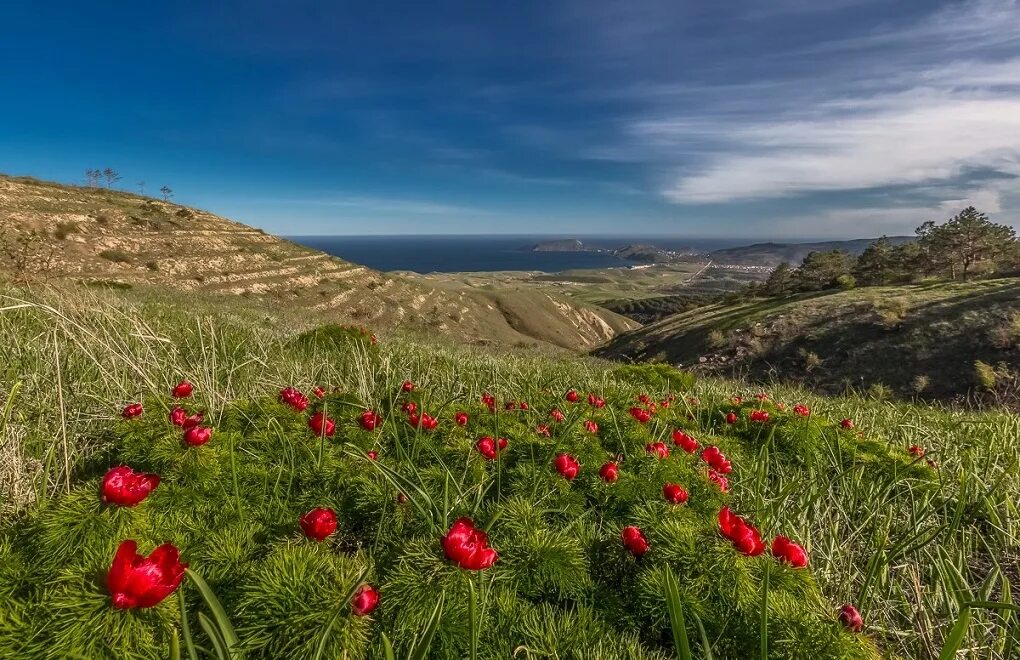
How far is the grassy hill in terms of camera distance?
17219 millimetres

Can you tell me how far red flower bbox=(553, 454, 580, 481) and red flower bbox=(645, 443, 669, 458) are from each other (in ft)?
2.15

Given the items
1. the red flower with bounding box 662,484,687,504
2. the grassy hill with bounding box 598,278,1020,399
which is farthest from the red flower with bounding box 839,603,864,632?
the grassy hill with bounding box 598,278,1020,399

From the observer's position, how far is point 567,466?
119 inches

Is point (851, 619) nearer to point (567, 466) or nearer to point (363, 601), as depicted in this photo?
point (567, 466)

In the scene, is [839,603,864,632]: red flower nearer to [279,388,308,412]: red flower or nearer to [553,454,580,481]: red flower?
[553,454,580,481]: red flower

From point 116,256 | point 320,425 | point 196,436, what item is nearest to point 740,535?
point 320,425

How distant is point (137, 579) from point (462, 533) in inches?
45.5

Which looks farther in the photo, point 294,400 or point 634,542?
point 294,400

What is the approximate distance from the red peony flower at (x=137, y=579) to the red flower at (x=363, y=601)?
0.63m

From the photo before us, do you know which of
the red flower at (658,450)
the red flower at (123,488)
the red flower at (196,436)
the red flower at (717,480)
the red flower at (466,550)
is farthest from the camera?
the red flower at (658,450)

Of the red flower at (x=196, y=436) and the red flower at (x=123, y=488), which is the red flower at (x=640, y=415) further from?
the red flower at (x=123, y=488)

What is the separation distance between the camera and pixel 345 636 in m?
1.71

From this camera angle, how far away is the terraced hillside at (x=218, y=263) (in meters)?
54.9


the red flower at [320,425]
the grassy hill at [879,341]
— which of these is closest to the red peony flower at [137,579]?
the red flower at [320,425]
